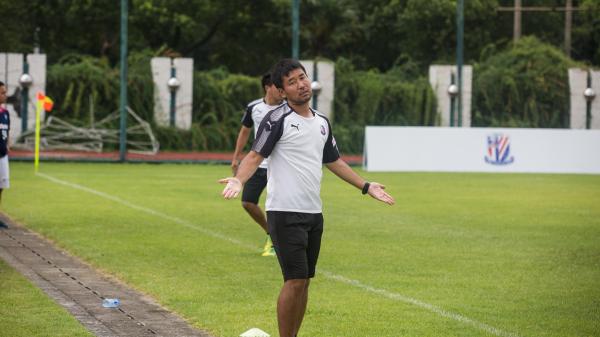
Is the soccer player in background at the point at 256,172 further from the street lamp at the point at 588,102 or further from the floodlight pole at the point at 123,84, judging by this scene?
the street lamp at the point at 588,102

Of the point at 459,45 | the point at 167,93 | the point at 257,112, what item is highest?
the point at 459,45

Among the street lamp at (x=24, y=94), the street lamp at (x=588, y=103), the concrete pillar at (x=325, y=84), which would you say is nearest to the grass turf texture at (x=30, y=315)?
the street lamp at (x=24, y=94)

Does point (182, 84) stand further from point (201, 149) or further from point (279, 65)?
point (279, 65)

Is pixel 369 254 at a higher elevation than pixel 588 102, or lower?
lower

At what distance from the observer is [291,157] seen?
26.8ft

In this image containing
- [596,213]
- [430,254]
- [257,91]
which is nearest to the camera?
[430,254]

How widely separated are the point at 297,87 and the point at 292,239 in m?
1.03

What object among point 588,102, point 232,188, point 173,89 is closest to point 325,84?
point 173,89

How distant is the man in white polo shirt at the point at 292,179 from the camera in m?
8.05

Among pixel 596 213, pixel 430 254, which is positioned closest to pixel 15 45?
pixel 596 213

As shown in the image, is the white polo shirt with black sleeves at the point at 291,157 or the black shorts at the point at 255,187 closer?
the white polo shirt with black sleeves at the point at 291,157

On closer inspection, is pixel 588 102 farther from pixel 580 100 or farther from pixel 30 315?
pixel 30 315

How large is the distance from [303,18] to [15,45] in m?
13.9

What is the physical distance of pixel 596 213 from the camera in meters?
21.0
